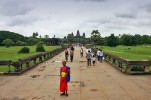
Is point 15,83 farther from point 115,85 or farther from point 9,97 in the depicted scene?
point 115,85

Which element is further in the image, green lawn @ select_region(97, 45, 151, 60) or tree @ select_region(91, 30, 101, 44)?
tree @ select_region(91, 30, 101, 44)

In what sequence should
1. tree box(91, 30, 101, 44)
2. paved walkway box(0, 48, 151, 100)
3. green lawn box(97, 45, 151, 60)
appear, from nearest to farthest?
paved walkway box(0, 48, 151, 100) < green lawn box(97, 45, 151, 60) < tree box(91, 30, 101, 44)

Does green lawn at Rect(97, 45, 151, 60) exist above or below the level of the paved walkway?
below

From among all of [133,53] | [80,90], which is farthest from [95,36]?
[80,90]

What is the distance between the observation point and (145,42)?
185875 millimetres

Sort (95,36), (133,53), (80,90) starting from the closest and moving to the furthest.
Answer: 1. (80,90)
2. (133,53)
3. (95,36)

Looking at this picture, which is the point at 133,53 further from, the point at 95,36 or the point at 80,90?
the point at 95,36

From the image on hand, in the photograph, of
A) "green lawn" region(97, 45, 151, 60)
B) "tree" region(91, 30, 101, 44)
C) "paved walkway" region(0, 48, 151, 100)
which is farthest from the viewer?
"tree" region(91, 30, 101, 44)

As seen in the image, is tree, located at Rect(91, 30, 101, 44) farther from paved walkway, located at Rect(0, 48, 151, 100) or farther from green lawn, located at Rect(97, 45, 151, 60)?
paved walkway, located at Rect(0, 48, 151, 100)

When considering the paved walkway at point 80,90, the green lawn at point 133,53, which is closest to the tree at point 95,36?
the green lawn at point 133,53

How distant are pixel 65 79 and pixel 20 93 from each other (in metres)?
2.15

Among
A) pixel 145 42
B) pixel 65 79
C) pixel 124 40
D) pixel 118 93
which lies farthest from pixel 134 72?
pixel 145 42

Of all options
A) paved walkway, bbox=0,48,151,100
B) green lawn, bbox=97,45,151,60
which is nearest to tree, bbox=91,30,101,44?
green lawn, bbox=97,45,151,60

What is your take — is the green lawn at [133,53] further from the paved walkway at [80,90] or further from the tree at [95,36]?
the tree at [95,36]
